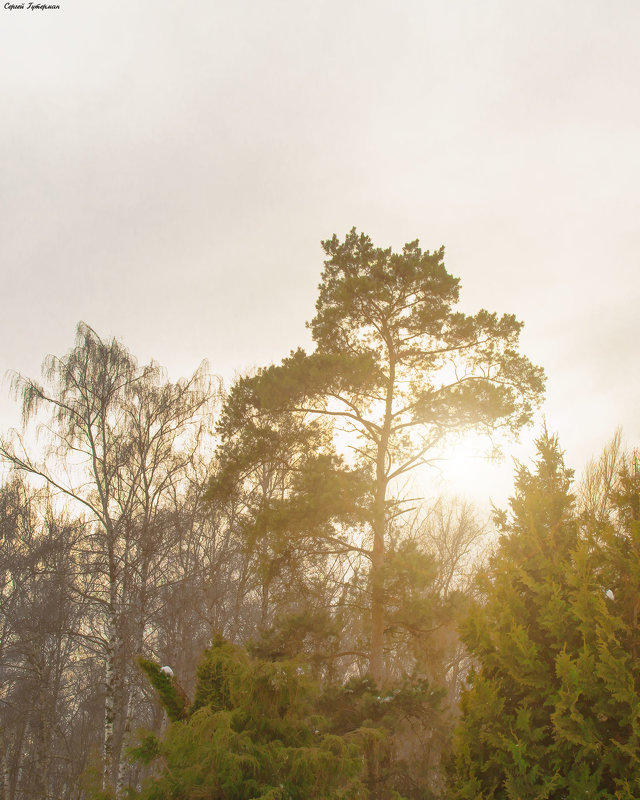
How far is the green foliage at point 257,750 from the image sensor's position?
651 cm

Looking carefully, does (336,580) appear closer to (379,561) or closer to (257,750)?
(379,561)

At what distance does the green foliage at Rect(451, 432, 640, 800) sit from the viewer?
5645mm

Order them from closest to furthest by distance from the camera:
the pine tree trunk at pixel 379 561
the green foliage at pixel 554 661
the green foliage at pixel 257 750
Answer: the green foliage at pixel 554 661, the green foliage at pixel 257 750, the pine tree trunk at pixel 379 561

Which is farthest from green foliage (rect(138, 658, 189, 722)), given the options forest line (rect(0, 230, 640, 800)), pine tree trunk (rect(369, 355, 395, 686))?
pine tree trunk (rect(369, 355, 395, 686))

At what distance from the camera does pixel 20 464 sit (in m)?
15.2

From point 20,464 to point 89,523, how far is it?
2.40m

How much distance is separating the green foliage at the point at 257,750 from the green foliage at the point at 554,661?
1609mm

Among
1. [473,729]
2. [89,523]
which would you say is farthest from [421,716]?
[89,523]

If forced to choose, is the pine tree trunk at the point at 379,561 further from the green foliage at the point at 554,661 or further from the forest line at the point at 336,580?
the green foliage at the point at 554,661

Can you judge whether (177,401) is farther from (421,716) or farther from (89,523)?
(421,716)

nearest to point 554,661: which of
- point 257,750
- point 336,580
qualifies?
point 257,750

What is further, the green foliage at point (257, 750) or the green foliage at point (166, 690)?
the green foliage at point (166, 690)

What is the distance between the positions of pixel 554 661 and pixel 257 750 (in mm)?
3654

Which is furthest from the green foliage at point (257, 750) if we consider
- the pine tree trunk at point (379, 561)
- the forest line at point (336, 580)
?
the pine tree trunk at point (379, 561)
